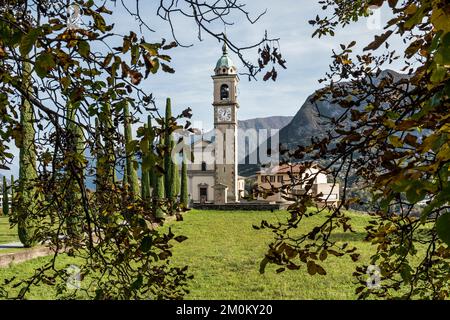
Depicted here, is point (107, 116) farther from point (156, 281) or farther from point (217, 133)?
point (217, 133)

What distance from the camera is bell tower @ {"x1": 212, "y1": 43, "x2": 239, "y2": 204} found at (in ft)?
131

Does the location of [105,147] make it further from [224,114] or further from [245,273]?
[224,114]

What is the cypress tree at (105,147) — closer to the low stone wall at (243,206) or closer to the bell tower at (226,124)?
the low stone wall at (243,206)

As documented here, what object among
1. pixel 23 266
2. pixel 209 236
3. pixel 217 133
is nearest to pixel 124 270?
pixel 23 266

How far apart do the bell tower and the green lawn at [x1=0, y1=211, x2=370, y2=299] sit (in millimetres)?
20282

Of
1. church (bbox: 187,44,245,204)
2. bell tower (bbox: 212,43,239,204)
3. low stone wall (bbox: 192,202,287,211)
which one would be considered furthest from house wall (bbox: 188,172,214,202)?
low stone wall (bbox: 192,202,287,211)

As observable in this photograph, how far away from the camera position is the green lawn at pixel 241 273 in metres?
9.43

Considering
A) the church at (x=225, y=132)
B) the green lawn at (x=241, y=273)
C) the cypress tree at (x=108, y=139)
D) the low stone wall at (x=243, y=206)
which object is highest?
the church at (x=225, y=132)

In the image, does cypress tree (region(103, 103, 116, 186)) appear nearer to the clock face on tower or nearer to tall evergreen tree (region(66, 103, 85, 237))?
tall evergreen tree (region(66, 103, 85, 237))

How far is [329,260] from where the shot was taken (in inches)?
539

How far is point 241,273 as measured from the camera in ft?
38.3

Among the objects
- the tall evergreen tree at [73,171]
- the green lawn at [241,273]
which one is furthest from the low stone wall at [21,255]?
the tall evergreen tree at [73,171]

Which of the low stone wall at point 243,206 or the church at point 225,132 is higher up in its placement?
the church at point 225,132

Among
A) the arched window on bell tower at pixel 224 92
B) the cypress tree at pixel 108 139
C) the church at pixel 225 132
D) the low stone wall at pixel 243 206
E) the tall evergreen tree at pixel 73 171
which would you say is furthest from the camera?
the arched window on bell tower at pixel 224 92
